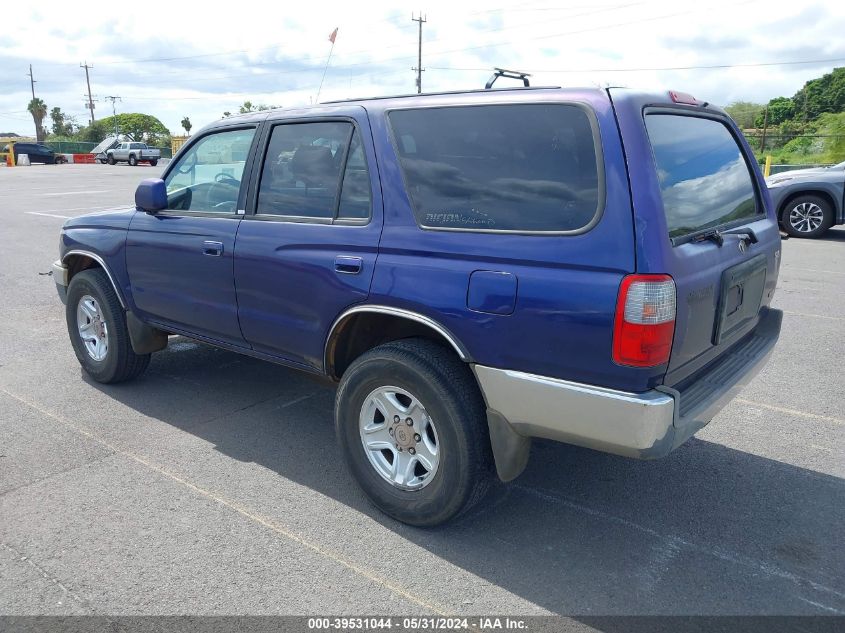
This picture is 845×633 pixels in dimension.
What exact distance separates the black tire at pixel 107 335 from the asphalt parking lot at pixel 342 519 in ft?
0.44

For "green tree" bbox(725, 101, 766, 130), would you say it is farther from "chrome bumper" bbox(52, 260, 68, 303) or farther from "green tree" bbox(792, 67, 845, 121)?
"chrome bumper" bbox(52, 260, 68, 303)

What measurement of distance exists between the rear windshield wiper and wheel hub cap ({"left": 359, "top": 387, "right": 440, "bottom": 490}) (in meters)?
1.39

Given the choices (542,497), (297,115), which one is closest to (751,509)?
(542,497)

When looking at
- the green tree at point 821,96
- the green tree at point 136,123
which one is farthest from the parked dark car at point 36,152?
the green tree at point 821,96

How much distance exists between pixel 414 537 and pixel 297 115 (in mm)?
2239

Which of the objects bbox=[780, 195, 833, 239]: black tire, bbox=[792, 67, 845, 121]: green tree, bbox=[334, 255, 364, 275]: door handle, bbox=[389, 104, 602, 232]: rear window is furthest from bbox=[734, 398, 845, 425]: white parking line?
bbox=[792, 67, 845, 121]: green tree

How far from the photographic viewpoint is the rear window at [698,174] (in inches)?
112

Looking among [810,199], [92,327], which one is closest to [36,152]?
[810,199]

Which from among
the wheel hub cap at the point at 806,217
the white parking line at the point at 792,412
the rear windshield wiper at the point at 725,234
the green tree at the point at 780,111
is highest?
the green tree at the point at 780,111

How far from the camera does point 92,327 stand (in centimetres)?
505

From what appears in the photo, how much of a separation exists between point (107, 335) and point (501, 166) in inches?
127

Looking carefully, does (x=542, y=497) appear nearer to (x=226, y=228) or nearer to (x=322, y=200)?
(x=322, y=200)

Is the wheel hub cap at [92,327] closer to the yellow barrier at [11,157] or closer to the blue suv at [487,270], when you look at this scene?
the blue suv at [487,270]

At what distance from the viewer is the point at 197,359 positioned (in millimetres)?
5672
